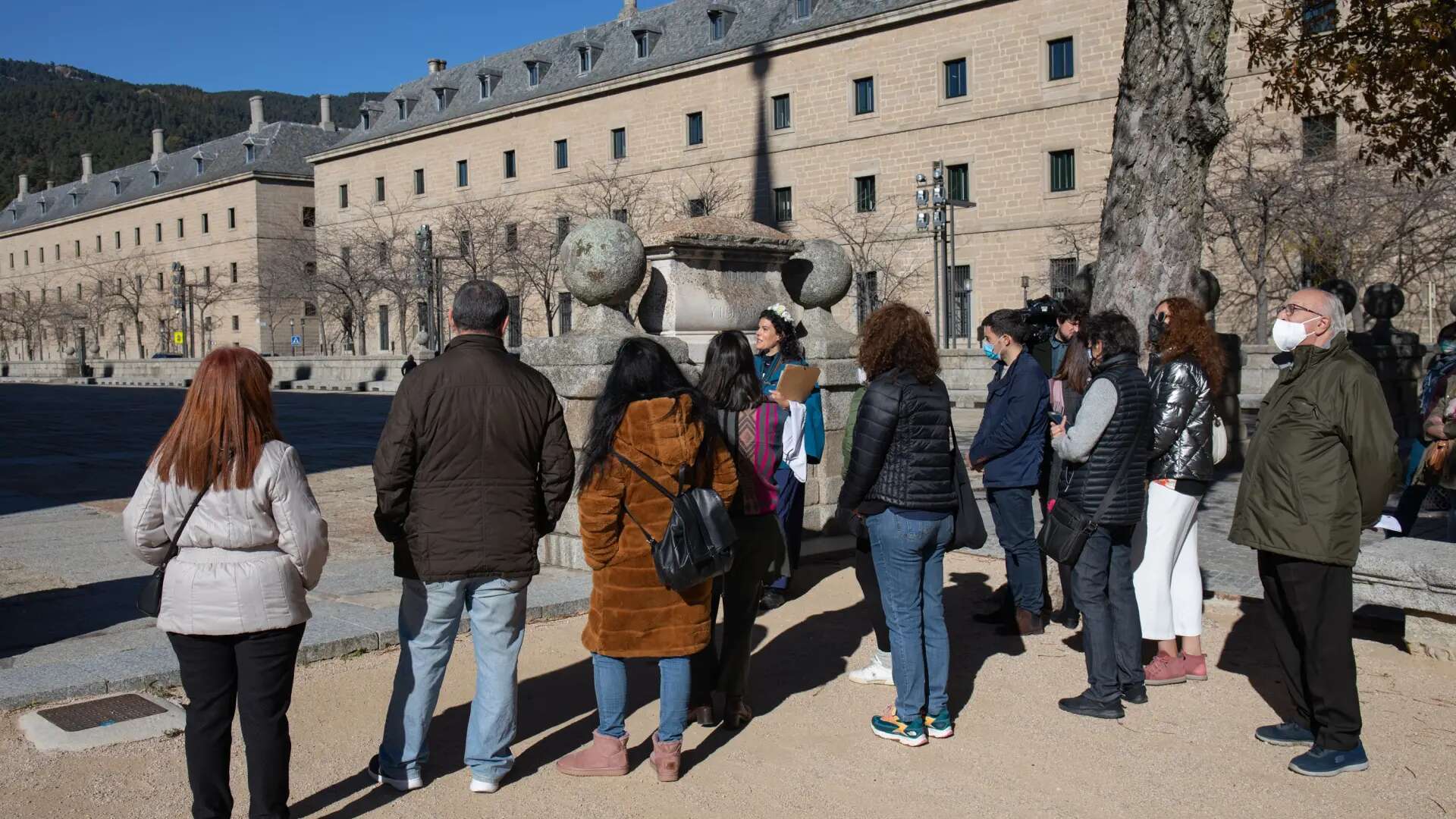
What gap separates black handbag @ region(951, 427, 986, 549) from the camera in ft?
16.7

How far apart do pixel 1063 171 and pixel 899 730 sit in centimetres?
3748

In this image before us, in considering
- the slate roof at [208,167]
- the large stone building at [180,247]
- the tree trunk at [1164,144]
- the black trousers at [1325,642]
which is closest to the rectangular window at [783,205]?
the slate roof at [208,167]

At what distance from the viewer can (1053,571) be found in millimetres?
7309

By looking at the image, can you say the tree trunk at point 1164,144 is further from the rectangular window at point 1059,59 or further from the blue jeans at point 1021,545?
the rectangular window at point 1059,59

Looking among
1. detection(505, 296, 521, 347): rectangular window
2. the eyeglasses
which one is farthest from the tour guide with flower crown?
detection(505, 296, 521, 347): rectangular window

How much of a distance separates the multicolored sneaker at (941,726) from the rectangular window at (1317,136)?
3302cm

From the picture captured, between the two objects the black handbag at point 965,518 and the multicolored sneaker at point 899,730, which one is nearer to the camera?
the multicolored sneaker at point 899,730

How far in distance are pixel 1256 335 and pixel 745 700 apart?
32534 millimetres

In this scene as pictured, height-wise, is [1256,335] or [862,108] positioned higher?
[862,108]

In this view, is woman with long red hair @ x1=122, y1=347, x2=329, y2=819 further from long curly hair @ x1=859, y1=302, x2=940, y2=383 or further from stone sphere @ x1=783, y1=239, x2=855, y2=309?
stone sphere @ x1=783, y1=239, x2=855, y2=309

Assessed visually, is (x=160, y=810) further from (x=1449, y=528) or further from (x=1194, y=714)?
(x=1449, y=528)

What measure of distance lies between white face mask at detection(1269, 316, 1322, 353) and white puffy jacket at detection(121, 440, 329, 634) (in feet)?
11.9

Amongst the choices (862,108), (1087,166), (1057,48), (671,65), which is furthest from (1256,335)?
(671,65)

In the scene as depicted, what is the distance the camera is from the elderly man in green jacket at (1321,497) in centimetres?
461
